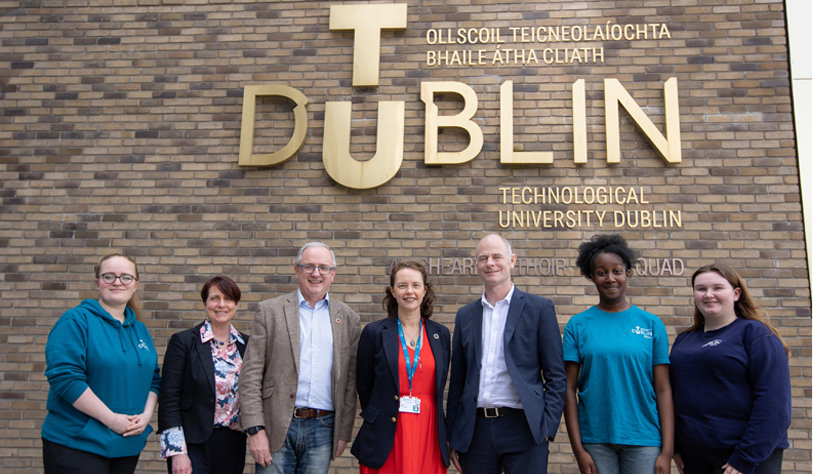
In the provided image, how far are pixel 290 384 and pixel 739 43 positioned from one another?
190 inches

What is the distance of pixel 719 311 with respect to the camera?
113 inches

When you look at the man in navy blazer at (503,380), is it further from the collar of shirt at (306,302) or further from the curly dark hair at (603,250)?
the collar of shirt at (306,302)

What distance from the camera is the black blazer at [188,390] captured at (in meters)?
2.94

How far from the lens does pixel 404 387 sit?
2.92 m

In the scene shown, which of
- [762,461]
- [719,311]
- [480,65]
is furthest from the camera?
[480,65]

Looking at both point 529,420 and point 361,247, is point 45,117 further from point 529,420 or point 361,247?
point 529,420

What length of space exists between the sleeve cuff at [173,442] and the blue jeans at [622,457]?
2227 mm

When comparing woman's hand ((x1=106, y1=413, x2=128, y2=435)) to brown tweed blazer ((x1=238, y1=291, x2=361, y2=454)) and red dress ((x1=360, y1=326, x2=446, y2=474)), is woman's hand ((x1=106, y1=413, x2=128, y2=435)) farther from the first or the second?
red dress ((x1=360, y1=326, x2=446, y2=474))

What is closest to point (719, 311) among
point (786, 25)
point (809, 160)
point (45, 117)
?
point (809, 160)

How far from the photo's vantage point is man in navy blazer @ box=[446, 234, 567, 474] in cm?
275

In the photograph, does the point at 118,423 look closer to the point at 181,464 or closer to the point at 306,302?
the point at 181,464

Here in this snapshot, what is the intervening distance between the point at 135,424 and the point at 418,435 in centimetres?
156

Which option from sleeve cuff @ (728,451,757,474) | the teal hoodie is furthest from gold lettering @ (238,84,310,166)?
sleeve cuff @ (728,451,757,474)

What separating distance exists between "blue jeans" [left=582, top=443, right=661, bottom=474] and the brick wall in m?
1.56
